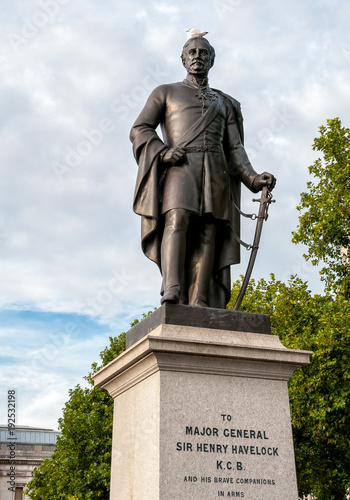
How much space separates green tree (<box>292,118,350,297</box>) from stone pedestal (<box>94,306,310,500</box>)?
46.7 feet

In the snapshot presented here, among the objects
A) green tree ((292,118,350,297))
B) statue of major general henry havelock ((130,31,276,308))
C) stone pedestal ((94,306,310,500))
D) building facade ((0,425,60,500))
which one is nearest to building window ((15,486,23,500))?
building facade ((0,425,60,500))

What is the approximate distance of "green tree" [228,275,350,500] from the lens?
18859 millimetres

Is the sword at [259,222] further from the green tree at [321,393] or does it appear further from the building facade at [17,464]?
the building facade at [17,464]

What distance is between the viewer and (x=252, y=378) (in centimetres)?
685

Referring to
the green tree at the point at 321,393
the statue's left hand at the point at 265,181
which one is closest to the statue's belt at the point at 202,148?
the statue's left hand at the point at 265,181

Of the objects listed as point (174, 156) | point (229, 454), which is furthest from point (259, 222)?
point (229, 454)

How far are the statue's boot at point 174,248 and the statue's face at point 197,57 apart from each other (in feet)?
6.80

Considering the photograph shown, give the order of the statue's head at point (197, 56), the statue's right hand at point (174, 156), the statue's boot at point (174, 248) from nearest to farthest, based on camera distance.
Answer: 1. the statue's boot at point (174, 248)
2. the statue's right hand at point (174, 156)
3. the statue's head at point (197, 56)

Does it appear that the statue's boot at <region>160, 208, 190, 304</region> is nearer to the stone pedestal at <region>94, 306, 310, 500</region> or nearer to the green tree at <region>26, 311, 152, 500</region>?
the stone pedestal at <region>94, 306, 310, 500</region>

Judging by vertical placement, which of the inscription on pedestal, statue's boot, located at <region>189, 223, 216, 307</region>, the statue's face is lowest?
the inscription on pedestal

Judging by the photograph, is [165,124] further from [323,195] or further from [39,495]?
[39,495]

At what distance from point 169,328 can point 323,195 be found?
15809 mm

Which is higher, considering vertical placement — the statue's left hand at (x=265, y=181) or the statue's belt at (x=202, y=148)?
the statue's belt at (x=202, y=148)

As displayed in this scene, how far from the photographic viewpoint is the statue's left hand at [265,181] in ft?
26.0
